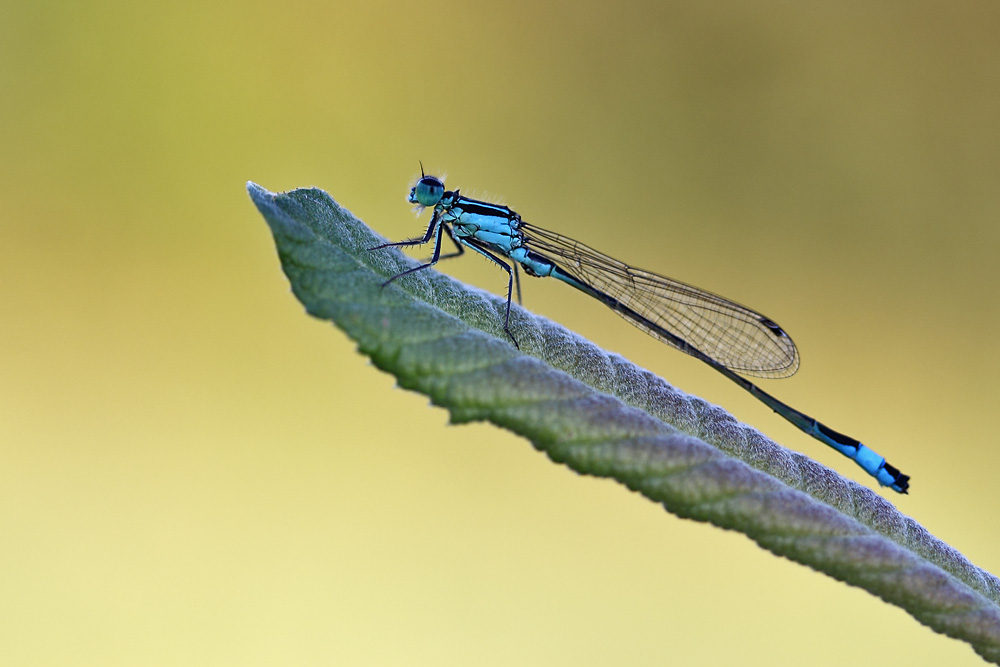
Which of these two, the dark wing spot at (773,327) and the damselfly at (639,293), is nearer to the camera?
the damselfly at (639,293)

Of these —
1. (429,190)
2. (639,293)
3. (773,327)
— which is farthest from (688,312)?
(429,190)

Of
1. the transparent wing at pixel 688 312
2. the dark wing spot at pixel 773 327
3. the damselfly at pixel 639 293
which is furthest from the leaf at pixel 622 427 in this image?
the dark wing spot at pixel 773 327

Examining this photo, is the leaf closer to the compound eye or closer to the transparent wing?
the compound eye

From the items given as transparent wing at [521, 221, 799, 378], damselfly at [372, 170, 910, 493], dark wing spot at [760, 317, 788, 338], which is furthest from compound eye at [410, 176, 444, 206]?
dark wing spot at [760, 317, 788, 338]

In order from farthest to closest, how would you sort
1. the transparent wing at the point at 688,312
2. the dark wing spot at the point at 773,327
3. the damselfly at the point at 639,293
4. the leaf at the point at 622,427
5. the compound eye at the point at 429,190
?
the dark wing spot at the point at 773,327
the transparent wing at the point at 688,312
the damselfly at the point at 639,293
the compound eye at the point at 429,190
the leaf at the point at 622,427

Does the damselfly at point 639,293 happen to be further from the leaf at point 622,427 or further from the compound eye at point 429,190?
the leaf at point 622,427

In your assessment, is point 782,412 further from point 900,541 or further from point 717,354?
point 900,541

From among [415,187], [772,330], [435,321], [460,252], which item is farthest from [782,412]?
[435,321]
